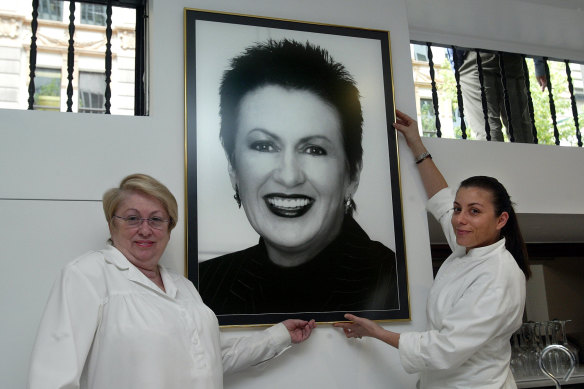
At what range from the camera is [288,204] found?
248 centimetres

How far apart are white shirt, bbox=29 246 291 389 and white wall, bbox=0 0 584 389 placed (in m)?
0.45

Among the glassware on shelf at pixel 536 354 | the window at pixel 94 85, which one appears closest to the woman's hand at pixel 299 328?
the glassware on shelf at pixel 536 354

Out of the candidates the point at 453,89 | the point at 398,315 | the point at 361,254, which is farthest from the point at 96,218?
the point at 453,89

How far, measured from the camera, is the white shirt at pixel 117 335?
5.16ft

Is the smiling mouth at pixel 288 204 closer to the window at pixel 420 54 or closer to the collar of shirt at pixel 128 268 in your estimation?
the collar of shirt at pixel 128 268

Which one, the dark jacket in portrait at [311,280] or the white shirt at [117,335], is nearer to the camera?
the white shirt at [117,335]

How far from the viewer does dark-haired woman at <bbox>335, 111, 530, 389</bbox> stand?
204 cm

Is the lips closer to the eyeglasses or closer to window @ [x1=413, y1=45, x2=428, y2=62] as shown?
the eyeglasses

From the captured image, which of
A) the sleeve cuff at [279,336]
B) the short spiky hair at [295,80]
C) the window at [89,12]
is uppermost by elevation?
the window at [89,12]

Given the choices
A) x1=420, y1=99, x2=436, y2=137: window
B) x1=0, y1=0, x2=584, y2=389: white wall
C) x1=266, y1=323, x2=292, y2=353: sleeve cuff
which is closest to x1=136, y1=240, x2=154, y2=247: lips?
x1=0, y1=0, x2=584, y2=389: white wall

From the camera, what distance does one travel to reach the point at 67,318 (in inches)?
62.9

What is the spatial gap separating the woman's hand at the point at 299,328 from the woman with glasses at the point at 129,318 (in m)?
0.45

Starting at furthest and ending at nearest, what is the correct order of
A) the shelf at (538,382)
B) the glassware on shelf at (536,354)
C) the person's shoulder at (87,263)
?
the glassware on shelf at (536,354) → the shelf at (538,382) → the person's shoulder at (87,263)

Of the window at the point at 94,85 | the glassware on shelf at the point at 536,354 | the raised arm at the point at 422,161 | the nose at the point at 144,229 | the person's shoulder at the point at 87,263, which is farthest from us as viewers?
the window at the point at 94,85
